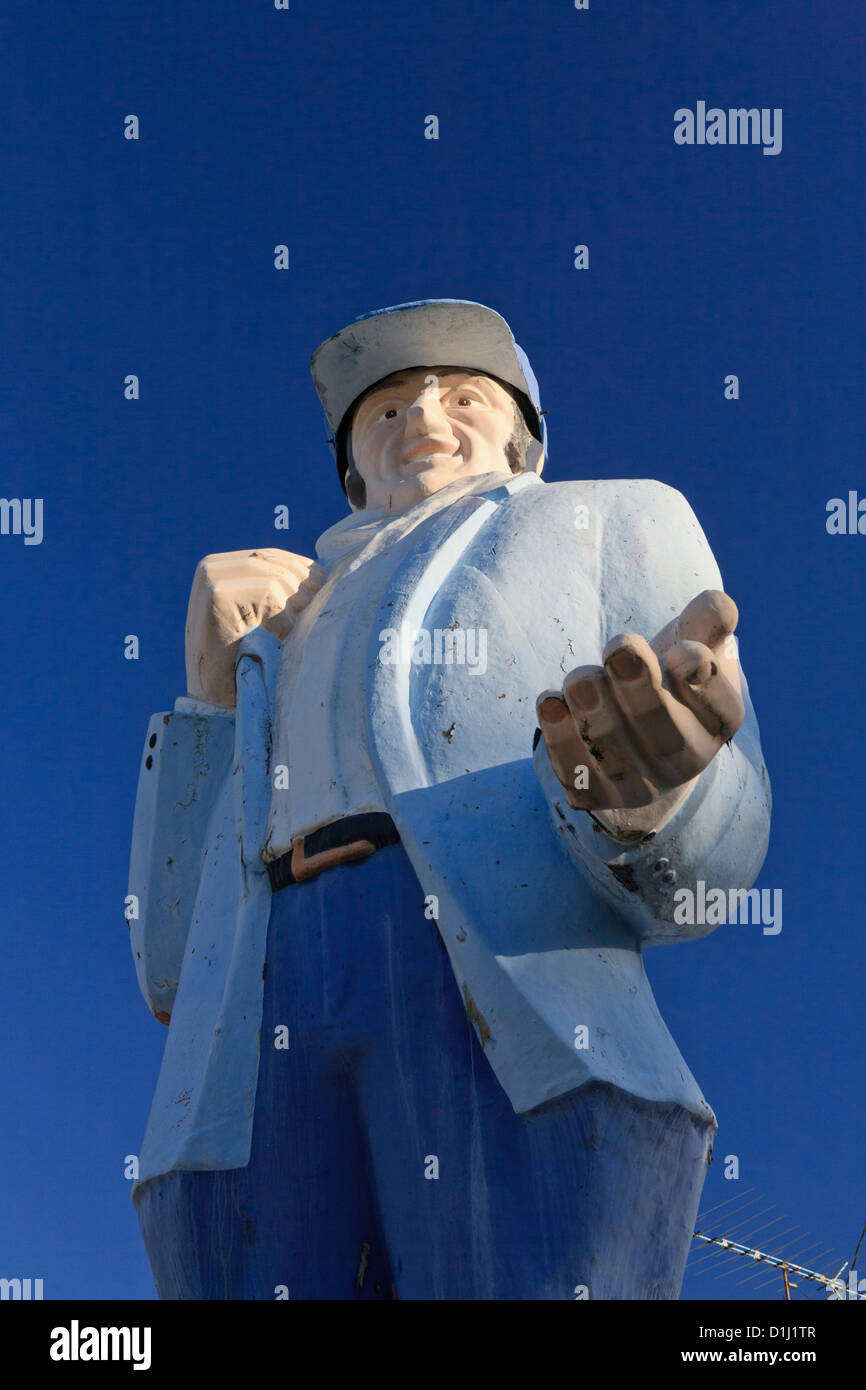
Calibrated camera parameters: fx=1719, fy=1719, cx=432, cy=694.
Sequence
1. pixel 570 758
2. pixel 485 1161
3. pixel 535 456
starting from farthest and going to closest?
pixel 535 456 < pixel 485 1161 < pixel 570 758

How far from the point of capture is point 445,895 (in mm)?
3637

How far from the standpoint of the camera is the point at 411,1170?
3.52m

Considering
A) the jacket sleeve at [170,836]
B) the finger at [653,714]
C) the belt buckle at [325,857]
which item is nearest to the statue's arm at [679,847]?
the finger at [653,714]

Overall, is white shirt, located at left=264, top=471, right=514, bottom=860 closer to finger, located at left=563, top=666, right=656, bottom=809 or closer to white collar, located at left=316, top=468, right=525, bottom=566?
white collar, located at left=316, top=468, right=525, bottom=566

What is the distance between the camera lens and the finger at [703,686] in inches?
122

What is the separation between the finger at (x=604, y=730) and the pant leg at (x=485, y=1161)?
657 mm

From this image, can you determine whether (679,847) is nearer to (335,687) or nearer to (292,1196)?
(335,687)

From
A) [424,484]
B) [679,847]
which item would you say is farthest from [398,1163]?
[424,484]

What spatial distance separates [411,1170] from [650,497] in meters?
1.77

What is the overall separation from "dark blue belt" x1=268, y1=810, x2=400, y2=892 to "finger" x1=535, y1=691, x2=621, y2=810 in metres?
0.67

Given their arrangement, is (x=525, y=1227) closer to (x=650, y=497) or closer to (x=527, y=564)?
(x=527, y=564)

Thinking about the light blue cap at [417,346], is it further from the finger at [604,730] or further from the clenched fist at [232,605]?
the finger at [604,730]

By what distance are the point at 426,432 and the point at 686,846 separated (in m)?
1.62
